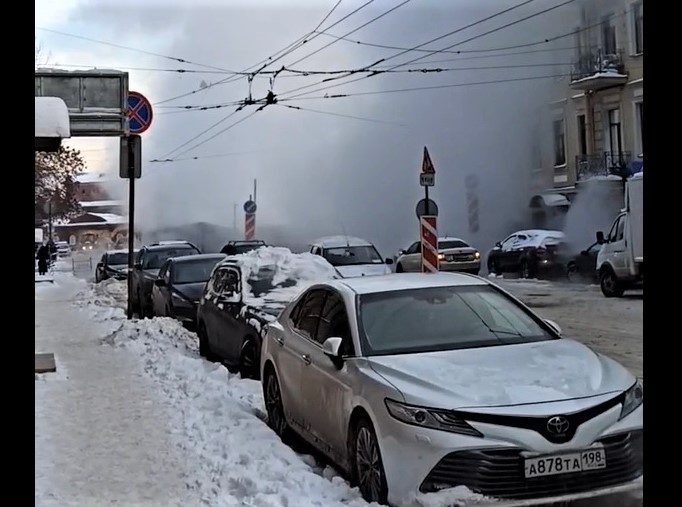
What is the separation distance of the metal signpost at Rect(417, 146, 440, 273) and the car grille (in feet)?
5.55

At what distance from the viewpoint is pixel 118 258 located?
5.11 m

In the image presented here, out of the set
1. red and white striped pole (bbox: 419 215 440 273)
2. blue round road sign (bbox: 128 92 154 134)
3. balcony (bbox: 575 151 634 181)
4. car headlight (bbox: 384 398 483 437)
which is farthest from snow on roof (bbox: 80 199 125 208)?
balcony (bbox: 575 151 634 181)

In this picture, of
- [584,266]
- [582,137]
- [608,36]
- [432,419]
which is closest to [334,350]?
[432,419]

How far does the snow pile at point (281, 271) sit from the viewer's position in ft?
16.3

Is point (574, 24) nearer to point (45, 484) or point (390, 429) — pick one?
point (390, 429)

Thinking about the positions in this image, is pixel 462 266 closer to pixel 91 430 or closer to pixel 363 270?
pixel 363 270

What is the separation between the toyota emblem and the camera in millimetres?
2965

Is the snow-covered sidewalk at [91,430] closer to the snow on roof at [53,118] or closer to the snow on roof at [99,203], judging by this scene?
the snow on roof at [99,203]

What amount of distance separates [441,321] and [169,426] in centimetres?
174

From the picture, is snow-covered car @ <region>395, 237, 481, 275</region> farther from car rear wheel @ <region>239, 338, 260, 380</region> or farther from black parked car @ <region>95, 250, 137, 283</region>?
black parked car @ <region>95, 250, 137, 283</region>

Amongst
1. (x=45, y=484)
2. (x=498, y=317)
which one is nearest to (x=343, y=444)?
(x=498, y=317)

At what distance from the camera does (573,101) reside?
4.27m

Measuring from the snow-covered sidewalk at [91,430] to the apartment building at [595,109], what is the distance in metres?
2.39

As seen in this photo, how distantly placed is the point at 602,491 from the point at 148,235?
297 centimetres
